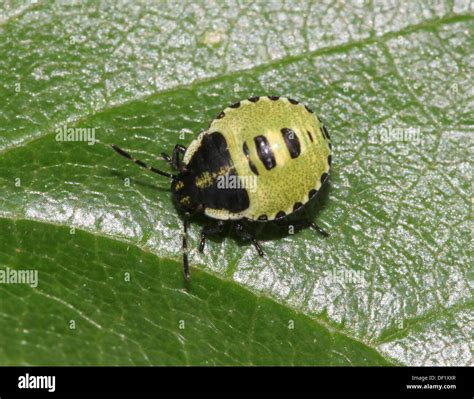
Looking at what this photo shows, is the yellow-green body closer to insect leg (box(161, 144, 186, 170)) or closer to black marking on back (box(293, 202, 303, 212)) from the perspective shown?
black marking on back (box(293, 202, 303, 212))

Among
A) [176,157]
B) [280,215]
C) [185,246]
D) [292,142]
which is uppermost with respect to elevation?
[176,157]

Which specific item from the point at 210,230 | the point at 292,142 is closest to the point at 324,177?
the point at 292,142

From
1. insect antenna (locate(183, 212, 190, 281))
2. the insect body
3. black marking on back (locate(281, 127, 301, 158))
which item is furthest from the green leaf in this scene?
black marking on back (locate(281, 127, 301, 158))

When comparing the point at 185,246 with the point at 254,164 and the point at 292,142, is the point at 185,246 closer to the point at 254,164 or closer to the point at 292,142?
the point at 254,164

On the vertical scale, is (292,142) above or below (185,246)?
above

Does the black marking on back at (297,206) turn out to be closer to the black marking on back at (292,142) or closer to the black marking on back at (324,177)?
the black marking on back at (324,177)

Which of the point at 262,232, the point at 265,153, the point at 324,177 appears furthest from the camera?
the point at 262,232
